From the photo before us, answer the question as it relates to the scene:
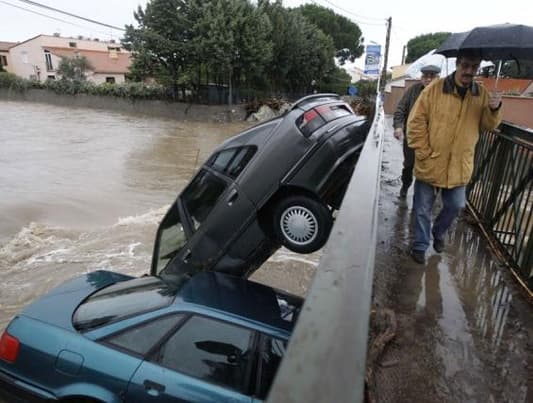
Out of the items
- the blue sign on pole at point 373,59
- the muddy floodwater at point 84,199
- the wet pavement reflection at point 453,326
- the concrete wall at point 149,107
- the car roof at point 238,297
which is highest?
the blue sign on pole at point 373,59

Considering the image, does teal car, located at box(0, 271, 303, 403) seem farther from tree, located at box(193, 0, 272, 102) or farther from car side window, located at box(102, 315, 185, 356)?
tree, located at box(193, 0, 272, 102)

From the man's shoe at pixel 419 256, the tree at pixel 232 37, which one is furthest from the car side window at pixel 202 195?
the tree at pixel 232 37

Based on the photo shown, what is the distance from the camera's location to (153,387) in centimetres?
262

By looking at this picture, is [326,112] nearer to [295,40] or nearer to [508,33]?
[508,33]

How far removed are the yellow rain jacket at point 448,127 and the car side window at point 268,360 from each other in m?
1.70

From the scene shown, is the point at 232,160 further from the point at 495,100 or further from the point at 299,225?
the point at 495,100

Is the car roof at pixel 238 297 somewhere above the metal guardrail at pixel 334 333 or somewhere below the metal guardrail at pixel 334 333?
below

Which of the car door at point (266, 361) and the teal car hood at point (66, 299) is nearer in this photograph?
the car door at point (266, 361)

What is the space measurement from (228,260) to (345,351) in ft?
10.6

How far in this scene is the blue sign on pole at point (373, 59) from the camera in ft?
73.3

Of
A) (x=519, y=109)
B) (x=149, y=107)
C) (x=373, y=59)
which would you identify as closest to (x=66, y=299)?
(x=519, y=109)

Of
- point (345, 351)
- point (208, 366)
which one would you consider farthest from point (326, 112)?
point (345, 351)

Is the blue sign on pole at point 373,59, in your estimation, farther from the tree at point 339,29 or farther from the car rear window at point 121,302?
the tree at point 339,29

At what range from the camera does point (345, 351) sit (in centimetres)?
70
